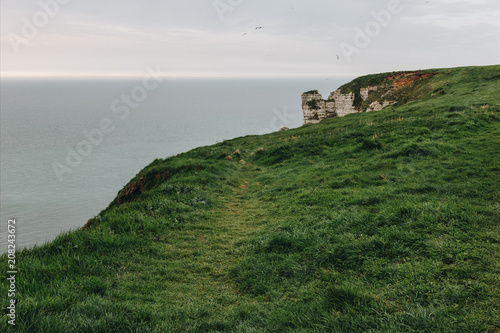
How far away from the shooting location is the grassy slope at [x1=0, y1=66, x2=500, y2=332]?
4539 mm

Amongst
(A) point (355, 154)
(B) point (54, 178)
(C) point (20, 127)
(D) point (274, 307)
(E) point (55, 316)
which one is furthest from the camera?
(C) point (20, 127)

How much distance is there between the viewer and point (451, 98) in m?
30.2

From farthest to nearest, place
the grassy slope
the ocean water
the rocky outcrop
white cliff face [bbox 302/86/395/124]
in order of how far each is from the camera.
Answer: white cliff face [bbox 302/86/395/124]
the rocky outcrop
the ocean water
the grassy slope

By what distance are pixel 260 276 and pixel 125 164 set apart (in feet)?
208

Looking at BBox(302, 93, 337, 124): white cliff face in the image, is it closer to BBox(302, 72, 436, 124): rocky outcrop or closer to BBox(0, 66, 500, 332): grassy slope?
BBox(302, 72, 436, 124): rocky outcrop

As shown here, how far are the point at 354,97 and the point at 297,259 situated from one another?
5636 centimetres

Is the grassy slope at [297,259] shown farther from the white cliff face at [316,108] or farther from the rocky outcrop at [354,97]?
the white cliff face at [316,108]

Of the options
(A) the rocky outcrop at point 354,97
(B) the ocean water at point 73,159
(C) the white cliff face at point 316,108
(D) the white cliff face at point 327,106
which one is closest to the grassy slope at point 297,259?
(B) the ocean water at point 73,159

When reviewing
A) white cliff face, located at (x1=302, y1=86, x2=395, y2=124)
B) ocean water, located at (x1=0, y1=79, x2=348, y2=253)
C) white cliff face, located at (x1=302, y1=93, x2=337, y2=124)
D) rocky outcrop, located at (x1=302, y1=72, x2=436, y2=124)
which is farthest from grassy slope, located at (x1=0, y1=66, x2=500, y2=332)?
white cliff face, located at (x1=302, y1=86, x2=395, y2=124)

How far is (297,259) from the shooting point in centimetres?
703

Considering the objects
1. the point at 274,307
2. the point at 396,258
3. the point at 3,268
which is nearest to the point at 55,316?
the point at 3,268

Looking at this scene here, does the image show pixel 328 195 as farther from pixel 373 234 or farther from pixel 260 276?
pixel 260 276

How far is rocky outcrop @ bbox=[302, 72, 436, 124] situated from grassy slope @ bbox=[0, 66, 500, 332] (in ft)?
140

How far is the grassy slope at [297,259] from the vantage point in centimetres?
454
